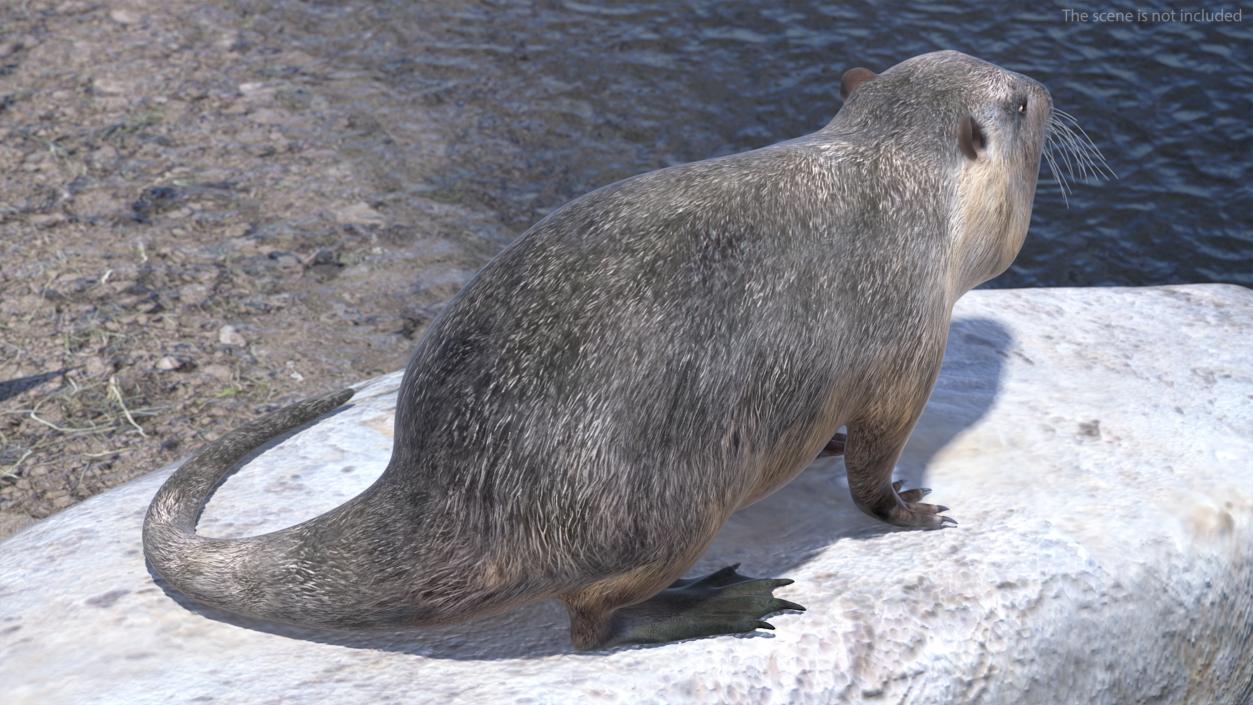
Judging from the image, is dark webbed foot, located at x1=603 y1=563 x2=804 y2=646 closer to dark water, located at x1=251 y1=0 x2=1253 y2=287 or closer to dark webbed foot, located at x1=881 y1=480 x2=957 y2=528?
dark webbed foot, located at x1=881 y1=480 x2=957 y2=528

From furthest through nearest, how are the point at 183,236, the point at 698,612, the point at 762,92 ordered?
the point at 762,92
the point at 183,236
the point at 698,612

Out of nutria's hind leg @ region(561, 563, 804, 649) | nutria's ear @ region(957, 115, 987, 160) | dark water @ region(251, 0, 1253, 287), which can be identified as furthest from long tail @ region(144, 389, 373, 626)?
dark water @ region(251, 0, 1253, 287)

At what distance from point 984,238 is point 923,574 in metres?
0.87

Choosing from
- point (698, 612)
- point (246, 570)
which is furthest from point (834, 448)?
point (246, 570)

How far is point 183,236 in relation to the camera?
20.2 feet

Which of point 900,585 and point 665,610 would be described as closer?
point 665,610

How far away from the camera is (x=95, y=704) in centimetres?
265

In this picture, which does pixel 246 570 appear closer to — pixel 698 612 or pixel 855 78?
pixel 698 612

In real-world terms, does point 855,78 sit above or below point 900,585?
above

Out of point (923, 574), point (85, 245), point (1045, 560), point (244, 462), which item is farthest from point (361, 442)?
point (85, 245)

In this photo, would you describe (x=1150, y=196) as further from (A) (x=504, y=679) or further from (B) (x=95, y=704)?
(B) (x=95, y=704)

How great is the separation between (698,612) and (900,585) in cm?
48

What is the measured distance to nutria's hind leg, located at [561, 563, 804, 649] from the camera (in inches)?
109

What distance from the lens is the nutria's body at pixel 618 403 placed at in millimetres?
2609
